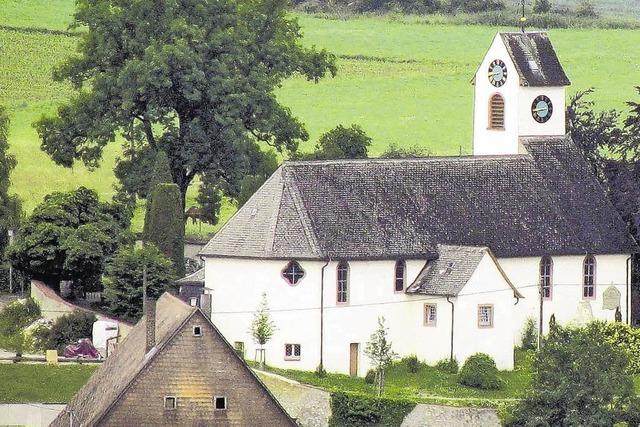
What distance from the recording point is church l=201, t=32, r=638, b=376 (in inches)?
4830

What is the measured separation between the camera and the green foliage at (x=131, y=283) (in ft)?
423

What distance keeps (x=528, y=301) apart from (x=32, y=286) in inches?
811

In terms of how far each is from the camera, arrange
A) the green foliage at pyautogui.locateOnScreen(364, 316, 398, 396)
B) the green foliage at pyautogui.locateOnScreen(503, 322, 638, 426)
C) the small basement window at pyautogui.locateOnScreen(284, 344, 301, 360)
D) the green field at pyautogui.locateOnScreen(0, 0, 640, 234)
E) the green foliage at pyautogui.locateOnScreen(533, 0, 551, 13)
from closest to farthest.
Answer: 1. the green foliage at pyautogui.locateOnScreen(503, 322, 638, 426)
2. the green foliage at pyautogui.locateOnScreen(364, 316, 398, 396)
3. the small basement window at pyautogui.locateOnScreen(284, 344, 301, 360)
4. the green field at pyautogui.locateOnScreen(0, 0, 640, 234)
5. the green foliage at pyautogui.locateOnScreen(533, 0, 551, 13)

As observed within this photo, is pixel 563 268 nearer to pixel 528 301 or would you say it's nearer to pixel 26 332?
pixel 528 301

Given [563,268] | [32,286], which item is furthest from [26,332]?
[563,268]

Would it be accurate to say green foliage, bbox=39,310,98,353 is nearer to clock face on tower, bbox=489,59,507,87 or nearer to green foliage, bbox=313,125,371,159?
green foliage, bbox=313,125,371,159

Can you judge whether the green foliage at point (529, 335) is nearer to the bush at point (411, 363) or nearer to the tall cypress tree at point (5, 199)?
the bush at point (411, 363)

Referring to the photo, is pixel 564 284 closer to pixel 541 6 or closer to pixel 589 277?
pixel 589 277

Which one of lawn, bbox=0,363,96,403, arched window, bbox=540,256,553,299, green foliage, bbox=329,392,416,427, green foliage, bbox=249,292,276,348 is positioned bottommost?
green foliage, bbox=329,392,416,427

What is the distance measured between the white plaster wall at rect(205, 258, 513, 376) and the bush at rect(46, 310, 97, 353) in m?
5.98

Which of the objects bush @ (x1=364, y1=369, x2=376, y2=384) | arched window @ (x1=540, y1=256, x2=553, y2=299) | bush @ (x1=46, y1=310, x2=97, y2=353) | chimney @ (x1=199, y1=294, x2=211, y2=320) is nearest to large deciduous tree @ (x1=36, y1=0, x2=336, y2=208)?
bush @ (x1=46, y1=310, x2=97, y2=353)

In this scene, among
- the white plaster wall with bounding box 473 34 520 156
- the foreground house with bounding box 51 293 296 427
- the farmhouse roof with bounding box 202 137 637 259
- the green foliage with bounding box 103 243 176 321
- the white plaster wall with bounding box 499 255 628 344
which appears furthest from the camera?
the white plaster wall with bounding box 473 34 520 156

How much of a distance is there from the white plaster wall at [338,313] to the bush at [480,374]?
135 centimetres

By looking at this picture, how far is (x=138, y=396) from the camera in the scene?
349ft
